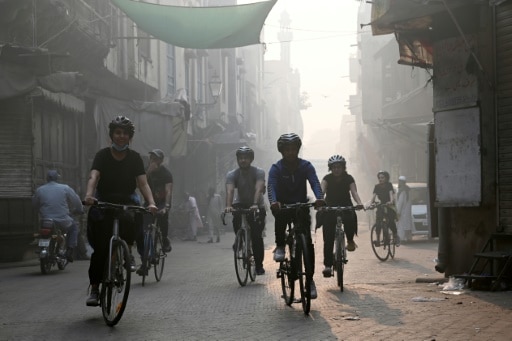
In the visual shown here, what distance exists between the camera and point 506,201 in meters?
10.2

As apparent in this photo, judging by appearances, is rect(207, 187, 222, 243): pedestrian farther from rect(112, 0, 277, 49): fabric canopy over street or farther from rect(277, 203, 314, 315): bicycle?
rect(277, 203, 314, 315): bicycle

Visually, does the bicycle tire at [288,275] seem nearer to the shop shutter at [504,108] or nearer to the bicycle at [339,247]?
the bicycle at [339,247]

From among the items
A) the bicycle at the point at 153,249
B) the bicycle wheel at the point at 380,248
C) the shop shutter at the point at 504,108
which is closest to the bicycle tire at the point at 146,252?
the bicycle at the point at 153,249

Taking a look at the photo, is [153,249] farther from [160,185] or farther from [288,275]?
[288,275]

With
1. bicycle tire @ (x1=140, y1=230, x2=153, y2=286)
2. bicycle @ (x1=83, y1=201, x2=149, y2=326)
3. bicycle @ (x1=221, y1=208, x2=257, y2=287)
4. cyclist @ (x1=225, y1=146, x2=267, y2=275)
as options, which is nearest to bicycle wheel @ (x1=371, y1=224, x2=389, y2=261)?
cyclist @ (x1=225, y1=146, x2=267, y2=275)

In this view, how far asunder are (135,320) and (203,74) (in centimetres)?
3160

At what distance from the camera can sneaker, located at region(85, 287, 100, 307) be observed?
299 inches

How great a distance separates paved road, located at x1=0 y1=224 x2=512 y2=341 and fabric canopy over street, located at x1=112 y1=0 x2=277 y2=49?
535cm

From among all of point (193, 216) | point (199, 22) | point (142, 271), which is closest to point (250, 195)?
point (142, 271)

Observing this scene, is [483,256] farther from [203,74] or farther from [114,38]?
[203,74]

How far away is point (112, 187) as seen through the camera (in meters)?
7.92

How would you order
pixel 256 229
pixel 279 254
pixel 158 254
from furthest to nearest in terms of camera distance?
pixel 158 254 < pixel 256 229 < pixel 279 254

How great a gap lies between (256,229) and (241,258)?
21.1 inches

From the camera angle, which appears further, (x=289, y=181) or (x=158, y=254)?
(x=158, y=254)
